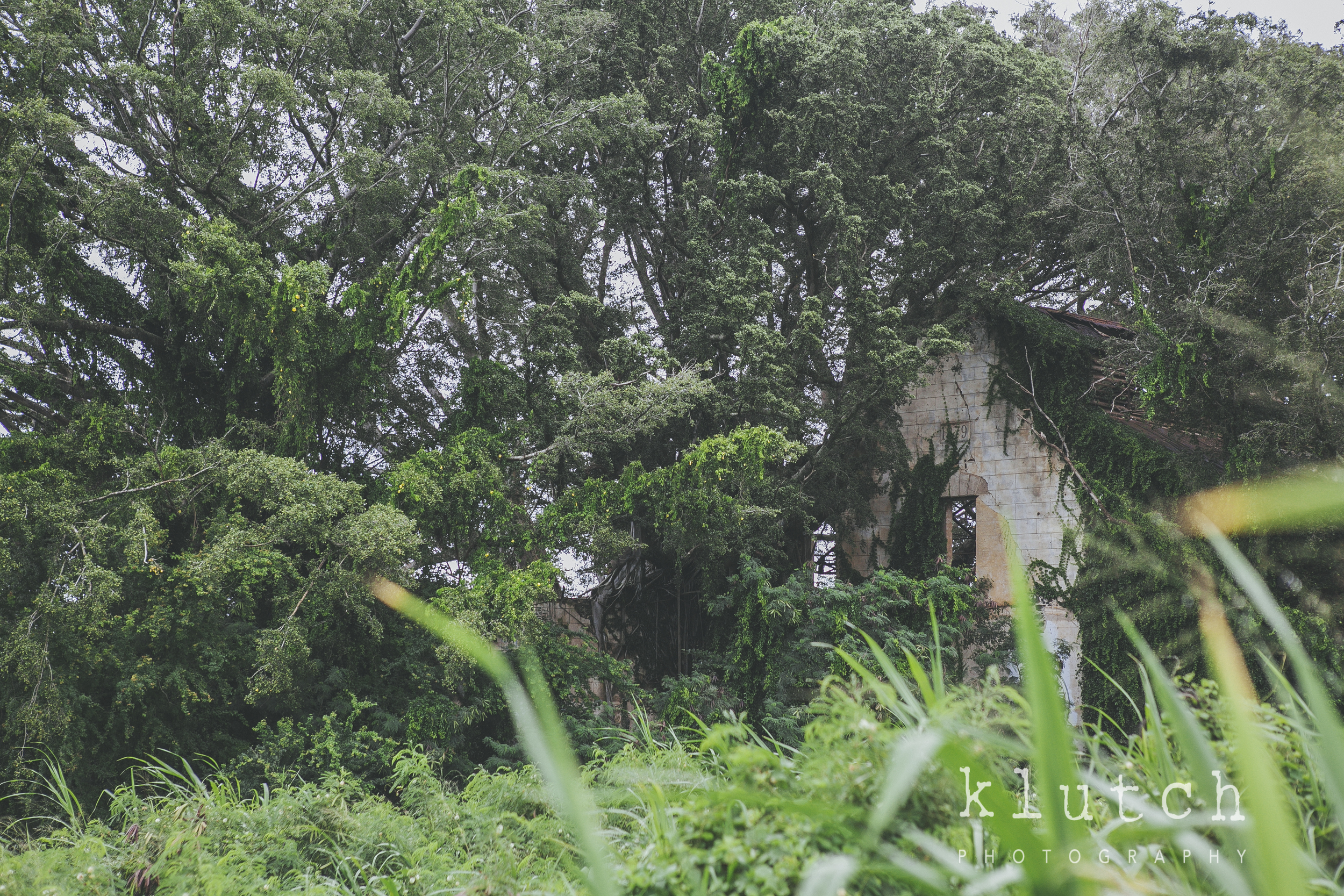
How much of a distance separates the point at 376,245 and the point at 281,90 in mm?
2424

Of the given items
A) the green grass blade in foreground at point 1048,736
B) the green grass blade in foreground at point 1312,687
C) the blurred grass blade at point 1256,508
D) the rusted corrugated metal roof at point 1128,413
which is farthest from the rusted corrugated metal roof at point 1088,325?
the green grass blade in foreground at point 1048,736

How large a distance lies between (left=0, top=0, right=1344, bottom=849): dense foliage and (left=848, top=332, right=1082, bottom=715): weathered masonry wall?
0.30 m

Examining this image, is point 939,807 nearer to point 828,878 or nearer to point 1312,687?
A: point 828,878

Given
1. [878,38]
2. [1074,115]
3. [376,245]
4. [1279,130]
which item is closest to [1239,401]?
[1279,130]

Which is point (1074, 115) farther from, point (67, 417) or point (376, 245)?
point (67, 417)

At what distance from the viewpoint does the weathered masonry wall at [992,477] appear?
1065 centimetres

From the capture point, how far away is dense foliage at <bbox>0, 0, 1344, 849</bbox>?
303 inches

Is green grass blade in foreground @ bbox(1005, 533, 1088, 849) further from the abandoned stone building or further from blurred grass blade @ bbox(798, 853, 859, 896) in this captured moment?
the abandoned stone building

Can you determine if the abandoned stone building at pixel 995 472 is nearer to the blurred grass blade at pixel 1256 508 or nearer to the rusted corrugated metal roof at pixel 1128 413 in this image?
the rusted corrugated metal roof at pixel 1128 413

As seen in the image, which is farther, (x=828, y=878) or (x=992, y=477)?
(x=992, y=477)

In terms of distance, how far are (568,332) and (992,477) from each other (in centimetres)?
595

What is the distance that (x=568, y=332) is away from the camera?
1029 cm

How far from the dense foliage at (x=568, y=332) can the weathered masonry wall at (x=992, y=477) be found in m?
0.30

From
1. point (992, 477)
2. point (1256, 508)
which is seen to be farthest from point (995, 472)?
point (1256, 508)
